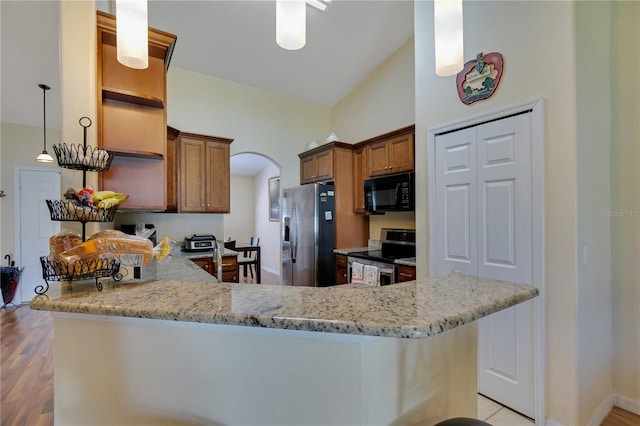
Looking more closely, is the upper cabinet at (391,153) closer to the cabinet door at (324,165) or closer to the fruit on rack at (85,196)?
the cabinet door at (324,165)

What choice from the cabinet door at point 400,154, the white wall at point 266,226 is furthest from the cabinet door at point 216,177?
the white wall at point 266,226

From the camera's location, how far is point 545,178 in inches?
71.8

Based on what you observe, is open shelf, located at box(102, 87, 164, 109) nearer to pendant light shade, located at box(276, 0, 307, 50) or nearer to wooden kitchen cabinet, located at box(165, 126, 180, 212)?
pendant light shade, located at box(276, 0, 307, 50)

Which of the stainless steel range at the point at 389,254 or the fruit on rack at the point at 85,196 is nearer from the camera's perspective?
the fruit on rack at the point at 85,196

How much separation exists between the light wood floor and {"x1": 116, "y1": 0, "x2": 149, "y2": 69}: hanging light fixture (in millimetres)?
2452

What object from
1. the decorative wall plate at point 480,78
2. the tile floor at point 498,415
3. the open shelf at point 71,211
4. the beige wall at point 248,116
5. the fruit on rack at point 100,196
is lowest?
the tile floor at point 498,415

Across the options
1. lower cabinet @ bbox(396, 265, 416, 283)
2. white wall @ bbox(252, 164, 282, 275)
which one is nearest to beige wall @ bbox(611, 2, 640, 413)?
lower cabinet @ bbox(396, 265, 416, 283)

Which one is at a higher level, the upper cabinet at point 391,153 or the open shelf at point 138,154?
the upper cabinet at point 391,153

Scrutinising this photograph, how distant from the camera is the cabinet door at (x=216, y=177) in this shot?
3803 millimetres

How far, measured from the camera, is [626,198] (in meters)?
2.03

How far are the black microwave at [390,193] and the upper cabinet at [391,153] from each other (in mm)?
113

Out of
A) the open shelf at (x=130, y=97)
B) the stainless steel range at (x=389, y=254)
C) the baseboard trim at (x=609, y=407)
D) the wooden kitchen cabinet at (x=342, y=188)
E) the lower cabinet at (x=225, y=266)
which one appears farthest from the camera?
the wooden kitchen cabinet at (x=342, y=188)

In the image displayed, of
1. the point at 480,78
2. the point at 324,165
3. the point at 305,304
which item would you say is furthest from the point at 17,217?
the point at 480,78

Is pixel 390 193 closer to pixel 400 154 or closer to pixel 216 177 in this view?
pixel 400 154
